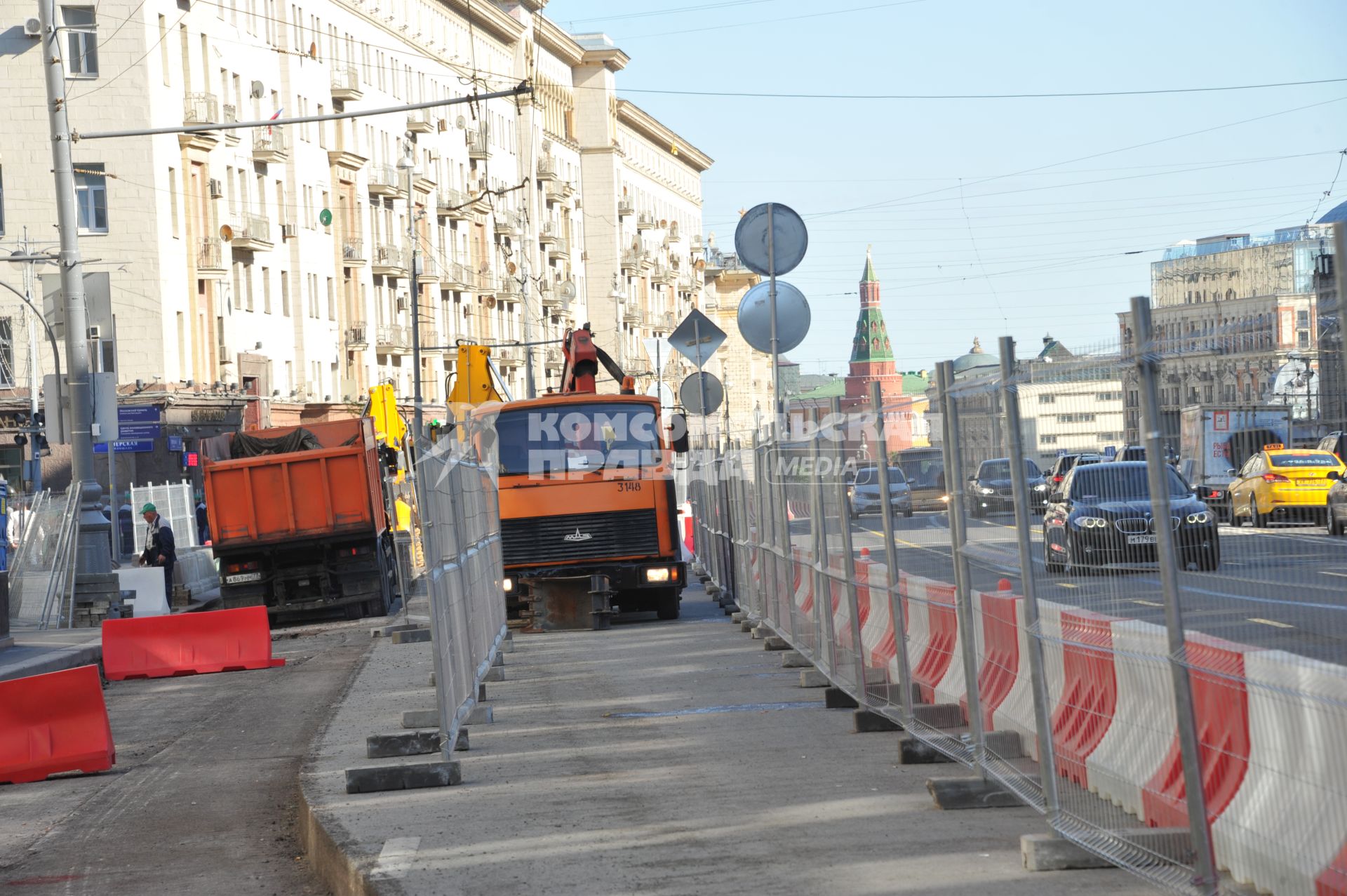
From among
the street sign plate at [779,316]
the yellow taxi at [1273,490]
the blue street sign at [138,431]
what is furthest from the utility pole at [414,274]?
the yellow taxi at [1273,490]

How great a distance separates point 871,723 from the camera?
35.5 feet

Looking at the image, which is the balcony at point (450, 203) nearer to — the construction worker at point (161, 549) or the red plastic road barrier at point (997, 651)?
the construction worker at point (161, 549)

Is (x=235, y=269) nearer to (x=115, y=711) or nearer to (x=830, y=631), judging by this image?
(x=115, y=711)

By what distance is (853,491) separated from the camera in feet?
35.4

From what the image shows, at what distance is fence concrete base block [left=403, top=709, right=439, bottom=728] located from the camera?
39.1ft

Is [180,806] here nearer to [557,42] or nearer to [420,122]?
[420,122]

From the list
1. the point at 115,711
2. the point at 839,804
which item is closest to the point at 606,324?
the point at 115,711

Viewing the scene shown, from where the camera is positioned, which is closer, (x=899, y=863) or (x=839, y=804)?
(x=899, y=863)

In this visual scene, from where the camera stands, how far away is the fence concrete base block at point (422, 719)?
1191 cm

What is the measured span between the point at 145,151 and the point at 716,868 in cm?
5146

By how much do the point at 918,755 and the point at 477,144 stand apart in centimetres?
8609

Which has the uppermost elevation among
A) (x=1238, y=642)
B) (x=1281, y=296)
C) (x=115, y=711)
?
(x=1281, y=296)

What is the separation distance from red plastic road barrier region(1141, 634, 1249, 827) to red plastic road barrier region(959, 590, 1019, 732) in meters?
1.94

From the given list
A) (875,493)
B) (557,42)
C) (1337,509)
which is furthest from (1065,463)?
(557,42)
